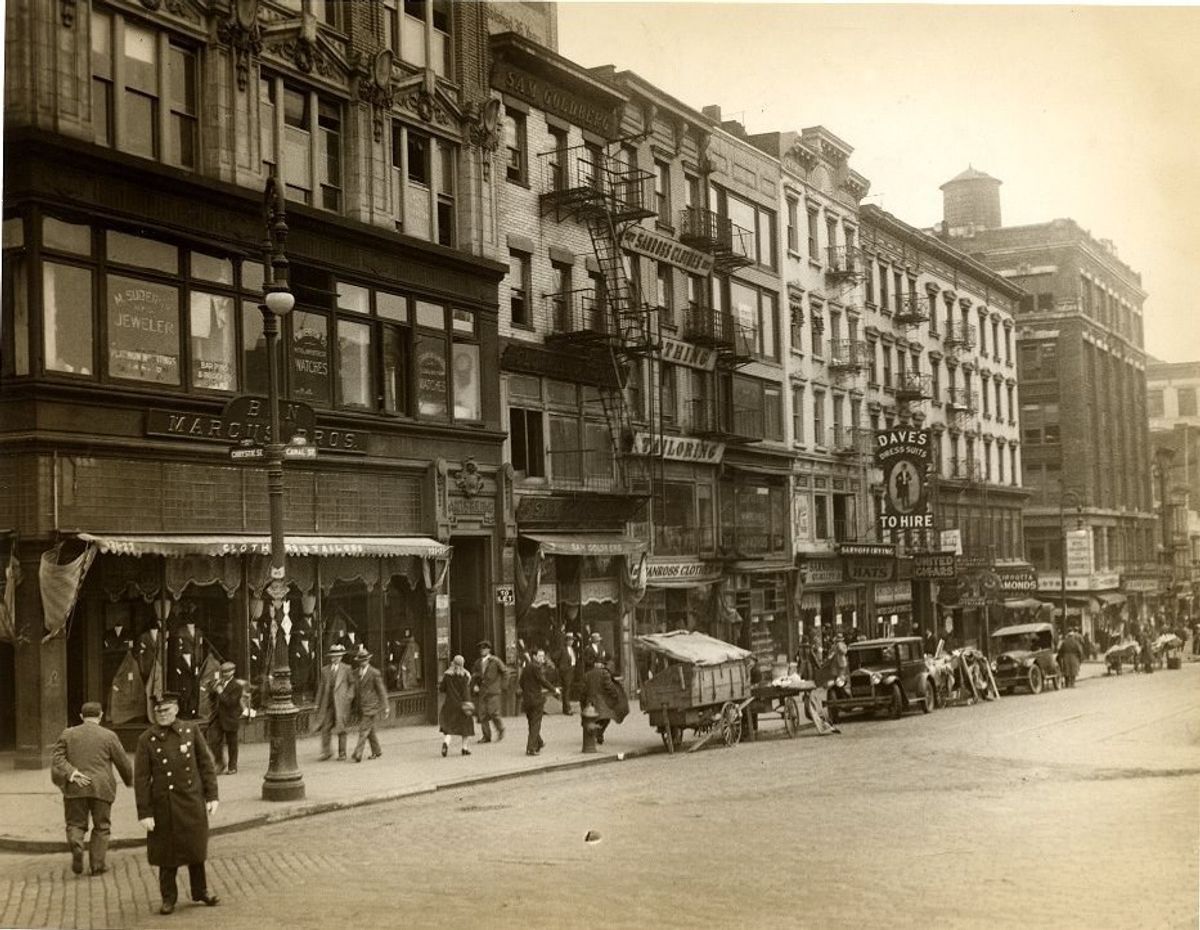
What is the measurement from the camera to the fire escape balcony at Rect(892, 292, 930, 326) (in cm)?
2070

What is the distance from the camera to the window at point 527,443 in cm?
2603

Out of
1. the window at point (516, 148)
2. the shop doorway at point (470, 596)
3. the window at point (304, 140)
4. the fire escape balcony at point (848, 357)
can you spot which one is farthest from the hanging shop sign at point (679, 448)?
the window at point (304, 140)

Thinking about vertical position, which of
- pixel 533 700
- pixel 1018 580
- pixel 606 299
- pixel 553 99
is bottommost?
pixel 533 700

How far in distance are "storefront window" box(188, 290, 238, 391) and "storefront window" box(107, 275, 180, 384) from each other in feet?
0.79

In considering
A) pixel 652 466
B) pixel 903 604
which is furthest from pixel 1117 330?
pixel 652 466

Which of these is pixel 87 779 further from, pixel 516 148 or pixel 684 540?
pixel 516 148

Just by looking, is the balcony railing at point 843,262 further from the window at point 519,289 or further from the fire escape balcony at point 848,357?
the window at point 519,289

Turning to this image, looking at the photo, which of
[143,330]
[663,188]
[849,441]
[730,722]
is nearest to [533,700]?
[730,722]

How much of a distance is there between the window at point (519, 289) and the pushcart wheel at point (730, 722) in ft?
28.9

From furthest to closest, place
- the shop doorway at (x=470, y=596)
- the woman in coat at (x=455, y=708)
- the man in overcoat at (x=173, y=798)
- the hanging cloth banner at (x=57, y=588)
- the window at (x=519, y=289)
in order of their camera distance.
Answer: the window at (x=519, y=289), the shop doorway at (x=470, y=596), the woman in coat at (x=455, y=708), the hanging cloth banner at (x=57, y=588), the man in overcoat at (x=173, y=798)

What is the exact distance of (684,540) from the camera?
2155 centimetres

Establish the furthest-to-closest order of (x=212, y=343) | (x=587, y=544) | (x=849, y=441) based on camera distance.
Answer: (x=587, y=544)
(x=849, y=441)
(x=212, y=343)

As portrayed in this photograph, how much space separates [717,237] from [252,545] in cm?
871

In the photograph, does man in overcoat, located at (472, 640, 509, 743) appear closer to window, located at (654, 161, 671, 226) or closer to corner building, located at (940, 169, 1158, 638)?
window, located at (654, 161, 671, 226)
